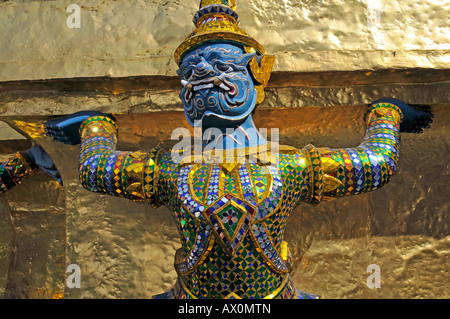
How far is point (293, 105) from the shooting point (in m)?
2.13

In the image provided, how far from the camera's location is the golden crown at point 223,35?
1629 millimetres

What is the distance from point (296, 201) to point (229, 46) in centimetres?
78

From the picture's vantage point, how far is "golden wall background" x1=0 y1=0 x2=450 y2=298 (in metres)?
2.13

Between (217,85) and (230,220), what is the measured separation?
1.90 feet

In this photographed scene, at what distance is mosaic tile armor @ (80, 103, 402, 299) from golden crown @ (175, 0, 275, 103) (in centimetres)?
41

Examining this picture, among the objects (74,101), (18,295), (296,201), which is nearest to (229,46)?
(296,201)

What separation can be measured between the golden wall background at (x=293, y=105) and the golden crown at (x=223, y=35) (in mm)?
370

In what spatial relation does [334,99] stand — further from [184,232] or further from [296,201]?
[184,232]

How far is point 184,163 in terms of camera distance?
1639mm

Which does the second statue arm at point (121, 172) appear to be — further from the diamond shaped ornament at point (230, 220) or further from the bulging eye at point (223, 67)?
the bulging eye at point (223, 67)

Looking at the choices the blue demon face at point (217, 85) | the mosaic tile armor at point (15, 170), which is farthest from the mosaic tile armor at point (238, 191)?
the mosaic tile armor at point (15, 170)

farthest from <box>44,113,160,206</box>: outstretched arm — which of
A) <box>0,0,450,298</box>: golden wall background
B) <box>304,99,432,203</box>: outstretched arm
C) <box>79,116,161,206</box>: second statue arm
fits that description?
<box>304,99,432,203</box>: outstretched arm

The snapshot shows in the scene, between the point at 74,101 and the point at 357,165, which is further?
the point at 74,101
